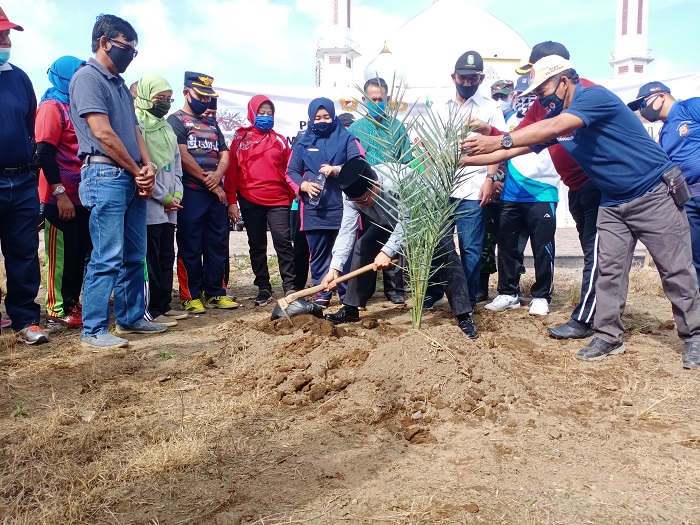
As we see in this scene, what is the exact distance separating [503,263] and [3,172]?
3.68m

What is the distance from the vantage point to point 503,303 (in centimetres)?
525

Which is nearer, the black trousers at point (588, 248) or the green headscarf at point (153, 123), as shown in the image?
the black trousers at point (588, 248)

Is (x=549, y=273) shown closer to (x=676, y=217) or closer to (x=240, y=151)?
(x=676, y=217)

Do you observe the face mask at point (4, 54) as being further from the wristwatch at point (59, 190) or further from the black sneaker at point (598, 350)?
the black sneaker at point (598, 350)

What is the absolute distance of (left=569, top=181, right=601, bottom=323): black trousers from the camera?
425 centimetres

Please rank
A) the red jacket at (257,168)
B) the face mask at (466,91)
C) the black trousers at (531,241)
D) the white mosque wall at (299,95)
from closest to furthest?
the face mask at (466,91)
the black trousers at (531,241)
the red jacket at (257,168)
the white mosque wall at (299,95)

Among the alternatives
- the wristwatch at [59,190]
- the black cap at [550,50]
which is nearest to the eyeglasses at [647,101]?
the black cap at [550,50]

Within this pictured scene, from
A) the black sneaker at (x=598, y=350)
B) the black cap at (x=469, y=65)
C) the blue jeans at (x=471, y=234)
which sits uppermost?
the black cap at (x=469, y=65)

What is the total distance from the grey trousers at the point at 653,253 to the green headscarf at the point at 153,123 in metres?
3.10

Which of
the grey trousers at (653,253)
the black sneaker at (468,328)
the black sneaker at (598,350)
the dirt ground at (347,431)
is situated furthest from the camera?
the black sneaker at (468,328)

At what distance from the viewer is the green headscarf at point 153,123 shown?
4770 mm

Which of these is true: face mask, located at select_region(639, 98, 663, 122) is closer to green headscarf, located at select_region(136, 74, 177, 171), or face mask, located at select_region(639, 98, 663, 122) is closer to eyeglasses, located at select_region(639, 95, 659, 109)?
eyeglasses, located at select_region(639, 95, 659, 109)

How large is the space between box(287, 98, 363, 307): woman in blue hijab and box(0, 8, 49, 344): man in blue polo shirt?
199 centimetres

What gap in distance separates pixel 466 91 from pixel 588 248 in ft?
4.69
